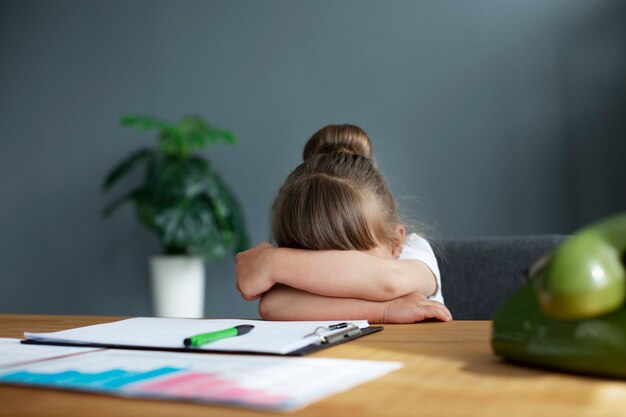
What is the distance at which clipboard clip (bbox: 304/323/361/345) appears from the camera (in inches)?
27.6

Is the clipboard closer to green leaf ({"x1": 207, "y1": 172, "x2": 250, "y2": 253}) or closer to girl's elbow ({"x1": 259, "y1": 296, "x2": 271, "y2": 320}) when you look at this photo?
girl's elbow ({"x1": 259, "y1": 296, "x2": 271, "y2": 320})

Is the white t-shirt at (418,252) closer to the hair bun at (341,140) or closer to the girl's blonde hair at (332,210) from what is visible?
the girl's blonde hair at (332,210)

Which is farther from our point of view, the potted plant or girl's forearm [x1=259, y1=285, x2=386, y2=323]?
the potted plant

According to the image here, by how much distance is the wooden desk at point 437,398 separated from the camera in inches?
16.6

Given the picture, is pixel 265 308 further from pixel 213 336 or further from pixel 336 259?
pixel 213 336

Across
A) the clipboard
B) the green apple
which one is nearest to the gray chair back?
the clipboard

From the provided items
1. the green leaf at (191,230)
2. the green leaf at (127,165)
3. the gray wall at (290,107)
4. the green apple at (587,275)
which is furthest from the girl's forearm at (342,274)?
the green leaf at (127,165)

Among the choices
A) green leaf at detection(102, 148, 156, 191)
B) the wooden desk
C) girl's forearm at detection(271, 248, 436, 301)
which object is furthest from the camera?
green leaf at detection(102, 148, 156, 191)

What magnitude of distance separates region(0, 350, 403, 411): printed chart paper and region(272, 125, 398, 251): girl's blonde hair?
44 centimetres

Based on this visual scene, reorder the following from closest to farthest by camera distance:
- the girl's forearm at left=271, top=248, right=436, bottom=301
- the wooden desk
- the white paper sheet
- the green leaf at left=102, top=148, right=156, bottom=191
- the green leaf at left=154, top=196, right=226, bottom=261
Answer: the wooden desk
the white paper sheet
the girl's forearm at left=271, top=248, right=436, bottom=301
the green leaf at left=154, top=196, right=226, bottom=261
the green leaf at left=102, top=148, right=156, bottom=191

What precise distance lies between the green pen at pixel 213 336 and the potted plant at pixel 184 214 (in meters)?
2.73

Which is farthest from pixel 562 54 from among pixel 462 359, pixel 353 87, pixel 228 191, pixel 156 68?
pixel 462 359

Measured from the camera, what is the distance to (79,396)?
0.48m

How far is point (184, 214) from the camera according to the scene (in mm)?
3486
